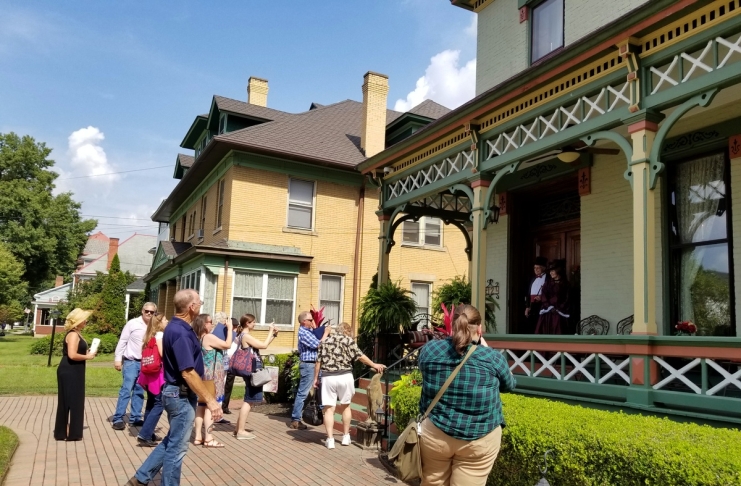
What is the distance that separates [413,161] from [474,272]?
12.0 ft

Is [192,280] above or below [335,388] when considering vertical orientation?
above

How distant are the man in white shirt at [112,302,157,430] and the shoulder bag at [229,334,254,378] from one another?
149 cm

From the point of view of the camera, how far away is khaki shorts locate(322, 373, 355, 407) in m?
8.95

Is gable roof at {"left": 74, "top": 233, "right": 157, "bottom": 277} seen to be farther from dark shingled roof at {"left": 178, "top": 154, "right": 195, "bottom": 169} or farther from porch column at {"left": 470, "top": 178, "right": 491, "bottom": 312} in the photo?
porch column at {"left": 470, "top": 178, "right": 491, "bottom": 312}

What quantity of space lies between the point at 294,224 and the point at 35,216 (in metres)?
38.3

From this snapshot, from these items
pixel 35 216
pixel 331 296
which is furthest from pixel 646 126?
pixel 35 216

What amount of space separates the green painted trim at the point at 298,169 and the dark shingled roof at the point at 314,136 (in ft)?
1.58

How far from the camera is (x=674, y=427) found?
217 inches

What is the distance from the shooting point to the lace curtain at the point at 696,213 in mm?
9172

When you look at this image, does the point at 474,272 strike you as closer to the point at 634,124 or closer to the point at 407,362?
the point at 407,362

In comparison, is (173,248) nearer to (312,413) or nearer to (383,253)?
(383,253)

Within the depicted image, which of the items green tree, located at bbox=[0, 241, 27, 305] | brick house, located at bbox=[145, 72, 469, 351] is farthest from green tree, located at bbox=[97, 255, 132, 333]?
brick house, located at bbox=[145, 72, 469, 351]

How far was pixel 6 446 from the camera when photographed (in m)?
7.99

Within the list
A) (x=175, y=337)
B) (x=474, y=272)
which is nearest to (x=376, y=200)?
(x=474, y=272)
